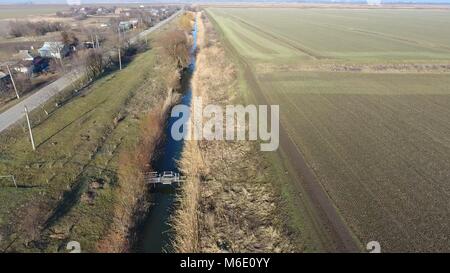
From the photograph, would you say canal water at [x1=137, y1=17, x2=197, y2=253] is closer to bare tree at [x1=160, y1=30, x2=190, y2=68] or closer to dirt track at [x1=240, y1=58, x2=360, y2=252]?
dirt track at [x1=240, y1=58, x2=360, y2=252]

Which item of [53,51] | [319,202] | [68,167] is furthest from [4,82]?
[319,202]

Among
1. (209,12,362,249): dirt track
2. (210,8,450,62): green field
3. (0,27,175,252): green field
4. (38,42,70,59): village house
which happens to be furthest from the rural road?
(210,8,450,62): green field

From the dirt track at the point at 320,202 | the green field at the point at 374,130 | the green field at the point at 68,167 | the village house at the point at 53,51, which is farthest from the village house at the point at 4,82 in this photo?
the dirt track at the point at 320,202

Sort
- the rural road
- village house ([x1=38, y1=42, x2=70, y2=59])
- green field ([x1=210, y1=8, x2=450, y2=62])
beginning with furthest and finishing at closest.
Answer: green field ([x1=210, y1=8, x2=450, y2=62]) < village house ([x1=38, y1=42, x2=70, y2=59]) < the rural road

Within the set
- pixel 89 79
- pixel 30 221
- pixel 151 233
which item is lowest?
pixel 151 233

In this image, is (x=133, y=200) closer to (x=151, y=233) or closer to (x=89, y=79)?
(x=151, y=233)

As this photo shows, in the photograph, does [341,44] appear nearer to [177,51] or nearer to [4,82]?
[177,51]
